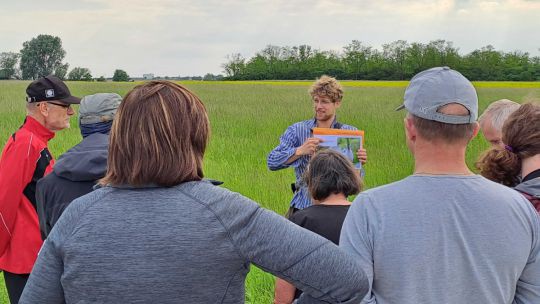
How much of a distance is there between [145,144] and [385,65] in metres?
53.2

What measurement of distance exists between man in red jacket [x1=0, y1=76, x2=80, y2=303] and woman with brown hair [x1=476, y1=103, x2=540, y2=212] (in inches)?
97.7

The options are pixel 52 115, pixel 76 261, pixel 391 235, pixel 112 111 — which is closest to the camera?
pixel 76 261

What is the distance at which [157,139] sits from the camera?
1567mm

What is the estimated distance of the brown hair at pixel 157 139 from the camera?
1.55 meters

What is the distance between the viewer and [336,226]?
2822 millimetres

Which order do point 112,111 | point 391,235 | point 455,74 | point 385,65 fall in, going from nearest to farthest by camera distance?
point 391,235, point 455,74, point 112,111, point 385,65

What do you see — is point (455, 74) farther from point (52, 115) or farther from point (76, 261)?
point (52, 115)

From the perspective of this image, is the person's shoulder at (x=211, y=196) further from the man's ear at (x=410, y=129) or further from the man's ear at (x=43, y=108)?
the man's ear at (x=43, y=108)

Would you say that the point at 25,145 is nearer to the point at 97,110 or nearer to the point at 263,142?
the point at 97,110

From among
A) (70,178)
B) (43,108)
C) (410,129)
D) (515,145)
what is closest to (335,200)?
(515,145)

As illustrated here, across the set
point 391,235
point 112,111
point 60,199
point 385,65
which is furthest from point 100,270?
point 385,65

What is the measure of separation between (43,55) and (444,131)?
191 feet

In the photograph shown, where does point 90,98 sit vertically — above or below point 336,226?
above

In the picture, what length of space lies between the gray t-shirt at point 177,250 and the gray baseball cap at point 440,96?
60cm
